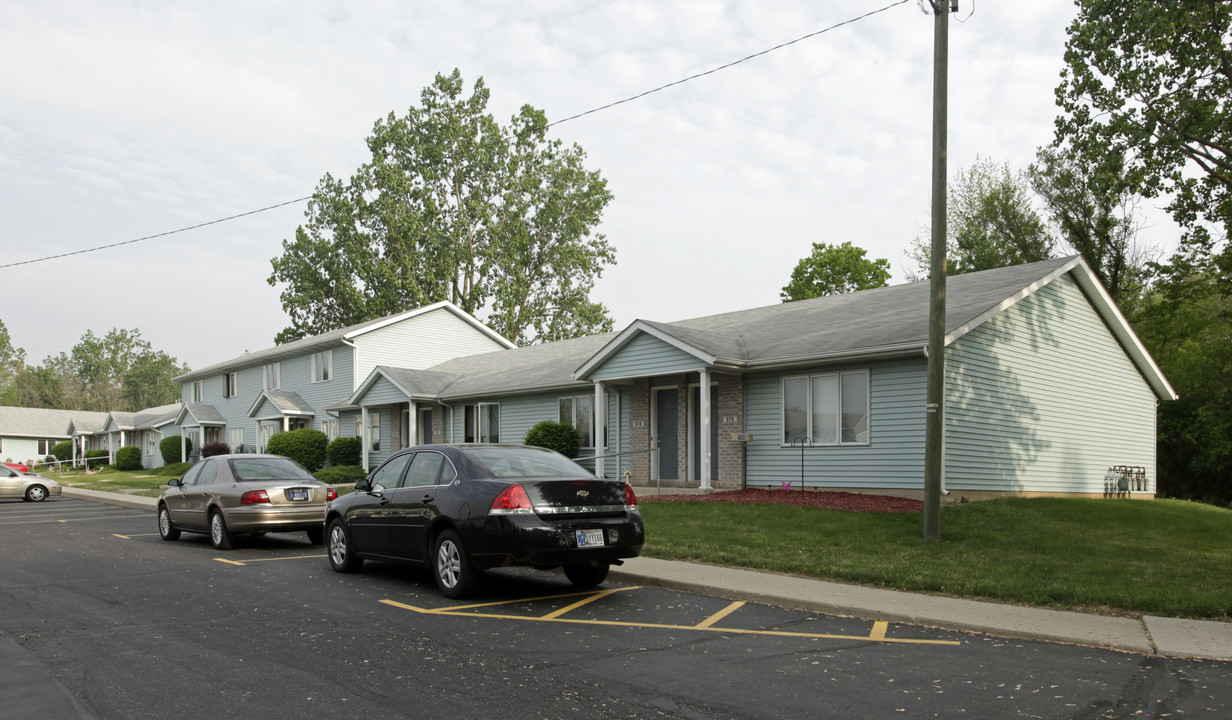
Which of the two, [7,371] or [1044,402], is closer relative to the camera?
[1044,402]

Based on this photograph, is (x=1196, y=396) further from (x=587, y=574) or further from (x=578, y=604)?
(x=578, y=604)

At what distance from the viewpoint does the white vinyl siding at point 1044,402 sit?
17984 millimetres

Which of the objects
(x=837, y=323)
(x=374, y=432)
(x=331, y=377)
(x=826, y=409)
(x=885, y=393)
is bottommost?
(x=374, y=432)

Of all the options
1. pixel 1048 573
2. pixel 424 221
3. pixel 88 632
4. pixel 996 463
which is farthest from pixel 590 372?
pixel 424 221

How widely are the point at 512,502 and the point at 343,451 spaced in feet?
86.1

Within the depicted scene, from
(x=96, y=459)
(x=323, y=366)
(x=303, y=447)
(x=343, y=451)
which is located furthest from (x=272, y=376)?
(x=96, y=459)

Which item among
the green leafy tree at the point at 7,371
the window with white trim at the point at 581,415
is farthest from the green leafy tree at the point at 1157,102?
the green leafy tree at the point at 7,371

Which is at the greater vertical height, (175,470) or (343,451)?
(343,451)

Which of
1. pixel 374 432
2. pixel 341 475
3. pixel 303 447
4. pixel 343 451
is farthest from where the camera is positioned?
pixel 374 432

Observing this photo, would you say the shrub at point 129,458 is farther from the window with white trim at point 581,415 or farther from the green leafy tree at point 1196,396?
the green leafy tree at point 1196,396

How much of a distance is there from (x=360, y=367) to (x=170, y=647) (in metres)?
31.0

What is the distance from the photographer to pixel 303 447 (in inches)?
1344

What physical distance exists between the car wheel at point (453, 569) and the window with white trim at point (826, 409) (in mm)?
10804

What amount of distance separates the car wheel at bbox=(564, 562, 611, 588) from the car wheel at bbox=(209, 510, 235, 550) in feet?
21.5
